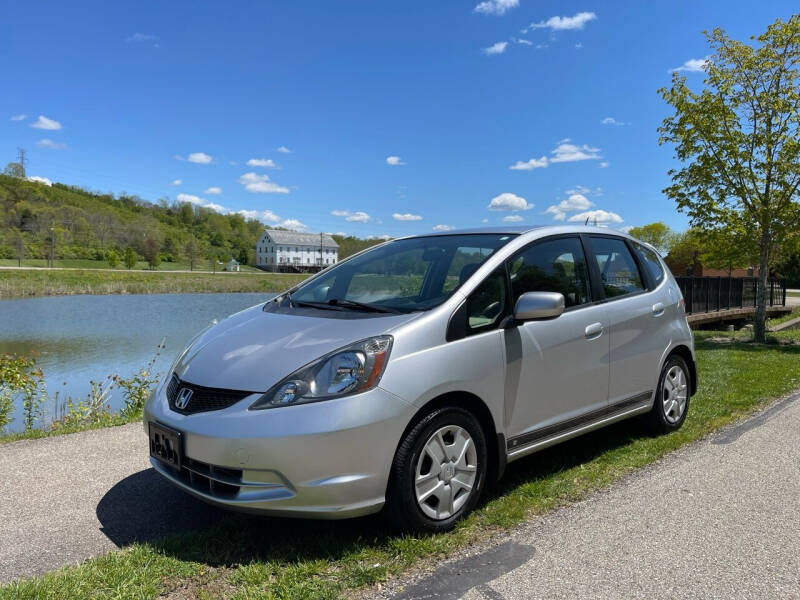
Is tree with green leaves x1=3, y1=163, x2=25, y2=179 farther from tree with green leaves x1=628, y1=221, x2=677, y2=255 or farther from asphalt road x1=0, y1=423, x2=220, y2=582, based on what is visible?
asphalt road x1=0, y1=423, x2=220, y2=582

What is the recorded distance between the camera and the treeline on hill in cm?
8325

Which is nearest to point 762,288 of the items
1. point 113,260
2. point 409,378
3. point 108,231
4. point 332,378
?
point 409,378

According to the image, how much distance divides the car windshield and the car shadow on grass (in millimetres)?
1263

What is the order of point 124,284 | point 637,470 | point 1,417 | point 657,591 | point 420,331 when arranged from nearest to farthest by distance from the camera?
point 657,591
point 420,331
point 637,470
point 1,417
point 124,284

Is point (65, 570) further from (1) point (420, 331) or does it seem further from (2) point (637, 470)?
(2) point (637, 470)

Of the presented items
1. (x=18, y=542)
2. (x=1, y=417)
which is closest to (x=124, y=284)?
(x=1, y=417)

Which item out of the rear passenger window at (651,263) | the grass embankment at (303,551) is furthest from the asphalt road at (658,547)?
the rear passenger window at (651,263)

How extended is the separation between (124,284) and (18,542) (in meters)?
53.2

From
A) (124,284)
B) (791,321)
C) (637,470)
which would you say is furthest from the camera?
(124,284)

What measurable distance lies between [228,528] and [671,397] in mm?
3723

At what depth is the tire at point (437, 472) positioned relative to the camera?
115 inches

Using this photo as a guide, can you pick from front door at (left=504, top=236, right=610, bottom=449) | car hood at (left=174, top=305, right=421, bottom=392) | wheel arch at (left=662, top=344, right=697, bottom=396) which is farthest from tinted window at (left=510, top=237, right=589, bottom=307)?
wheel arch at (left=662, top=344, right=697, bottom=396)

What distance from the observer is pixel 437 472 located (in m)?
3.08

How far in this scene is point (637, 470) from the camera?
13.6 feet
